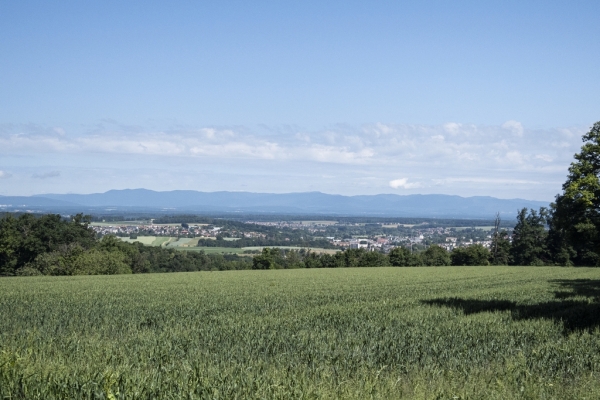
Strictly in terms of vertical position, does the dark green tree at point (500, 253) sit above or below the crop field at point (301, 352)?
below

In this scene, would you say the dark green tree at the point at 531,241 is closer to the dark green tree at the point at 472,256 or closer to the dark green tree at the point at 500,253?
the dark green tree at the point at 500,253

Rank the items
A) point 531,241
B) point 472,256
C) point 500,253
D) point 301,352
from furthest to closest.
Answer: point 500,253 → point 531,241 → point 472,256 → point 301,352

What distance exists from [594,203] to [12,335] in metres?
27.9

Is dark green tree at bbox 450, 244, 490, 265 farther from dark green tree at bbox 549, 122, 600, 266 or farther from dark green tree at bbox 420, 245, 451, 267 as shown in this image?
dark green tree at bbox 549, 122, 600, 266

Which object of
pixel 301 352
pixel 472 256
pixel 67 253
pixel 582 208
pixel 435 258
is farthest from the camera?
pixel 435 258

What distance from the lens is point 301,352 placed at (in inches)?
421

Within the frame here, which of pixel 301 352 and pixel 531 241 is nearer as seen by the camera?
pixel 301 352

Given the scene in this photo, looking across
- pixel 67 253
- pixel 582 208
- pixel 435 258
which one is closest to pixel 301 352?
pixel 582 208

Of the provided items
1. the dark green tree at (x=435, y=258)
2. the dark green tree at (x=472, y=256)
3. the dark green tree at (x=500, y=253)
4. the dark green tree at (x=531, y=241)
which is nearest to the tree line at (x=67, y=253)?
the dark green tree at (x=435, y=258)

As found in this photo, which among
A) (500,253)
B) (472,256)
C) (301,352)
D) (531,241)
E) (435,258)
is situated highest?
(301,352)

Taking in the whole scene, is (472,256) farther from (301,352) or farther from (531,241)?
(301,352)

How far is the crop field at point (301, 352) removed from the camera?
24.4 ft

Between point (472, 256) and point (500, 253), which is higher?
point (500, 253)

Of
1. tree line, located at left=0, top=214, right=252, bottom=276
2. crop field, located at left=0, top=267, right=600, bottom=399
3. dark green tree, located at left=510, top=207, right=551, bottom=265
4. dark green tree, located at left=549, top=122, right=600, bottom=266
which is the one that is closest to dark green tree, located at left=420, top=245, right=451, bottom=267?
dark green tree, located at left=510, top=207, right=551, bottom=265
